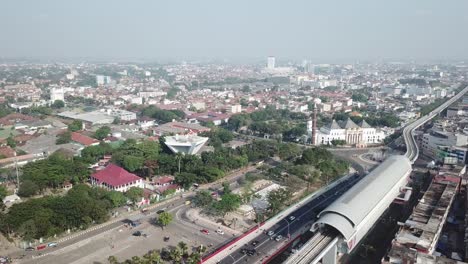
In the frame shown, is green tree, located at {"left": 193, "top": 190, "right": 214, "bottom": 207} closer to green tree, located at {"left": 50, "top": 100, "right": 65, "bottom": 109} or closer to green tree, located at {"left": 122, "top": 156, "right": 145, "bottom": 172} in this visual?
green tree, located at {"left": 122, "top": 156, "right": 145, "bottom": 172}

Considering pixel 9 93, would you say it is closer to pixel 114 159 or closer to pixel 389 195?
pixel 114 159

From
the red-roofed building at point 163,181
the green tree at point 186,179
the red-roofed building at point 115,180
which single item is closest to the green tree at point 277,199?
the green tree at point 186,179

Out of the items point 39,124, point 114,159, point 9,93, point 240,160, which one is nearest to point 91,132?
point 39,124

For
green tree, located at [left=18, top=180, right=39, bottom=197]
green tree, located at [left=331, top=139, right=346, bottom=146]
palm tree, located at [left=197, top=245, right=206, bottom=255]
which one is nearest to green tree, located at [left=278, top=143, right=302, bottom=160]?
green tree, located at [left=331, top=139, right=346, bottom=146]

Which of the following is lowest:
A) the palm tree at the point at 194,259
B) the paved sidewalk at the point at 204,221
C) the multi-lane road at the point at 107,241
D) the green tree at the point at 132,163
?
the multi-lane road at the point at 107,241

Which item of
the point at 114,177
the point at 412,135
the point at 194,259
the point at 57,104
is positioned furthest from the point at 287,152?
the point at 57,104

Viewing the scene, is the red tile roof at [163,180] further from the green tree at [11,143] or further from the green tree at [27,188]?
the green tree at [11,143]
